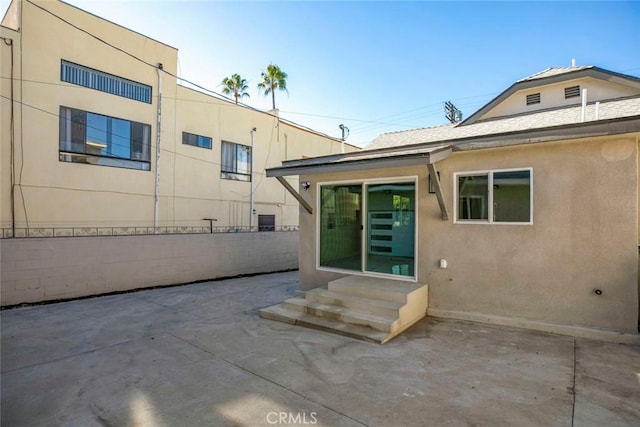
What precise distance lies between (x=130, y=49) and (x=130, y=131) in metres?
2.47

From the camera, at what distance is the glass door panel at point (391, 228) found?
567 cm

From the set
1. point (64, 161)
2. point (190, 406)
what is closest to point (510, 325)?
point (190, 406)

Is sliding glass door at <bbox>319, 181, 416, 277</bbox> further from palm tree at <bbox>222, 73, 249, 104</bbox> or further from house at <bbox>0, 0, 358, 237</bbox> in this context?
palm tree at <bbox>222, 73, 249, 104</bbox>

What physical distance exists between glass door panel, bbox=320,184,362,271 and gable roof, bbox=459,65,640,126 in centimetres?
380

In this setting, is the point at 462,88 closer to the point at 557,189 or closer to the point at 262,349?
the point at 557,189

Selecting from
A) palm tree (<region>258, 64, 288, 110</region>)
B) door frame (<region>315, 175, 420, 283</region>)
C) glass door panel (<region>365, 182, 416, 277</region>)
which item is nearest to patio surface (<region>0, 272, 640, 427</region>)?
door frame (<region>315, 175, 420, 283</region>)

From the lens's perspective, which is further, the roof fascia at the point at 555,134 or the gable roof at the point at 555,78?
the gable roof at the point at 555,78

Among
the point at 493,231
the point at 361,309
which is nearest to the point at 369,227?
the point at 361,309

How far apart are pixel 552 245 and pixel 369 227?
2912 millimetres

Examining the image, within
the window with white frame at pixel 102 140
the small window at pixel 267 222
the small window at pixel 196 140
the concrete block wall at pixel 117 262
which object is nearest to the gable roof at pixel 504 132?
the concrete block wall at pixel 117 262

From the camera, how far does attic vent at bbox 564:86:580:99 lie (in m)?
7.28

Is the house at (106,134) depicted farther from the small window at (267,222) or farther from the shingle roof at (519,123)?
the shingle roof at (519,123)

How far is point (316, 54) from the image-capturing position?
10.2 metres

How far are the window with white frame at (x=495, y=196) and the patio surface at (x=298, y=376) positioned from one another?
1.71 meters
